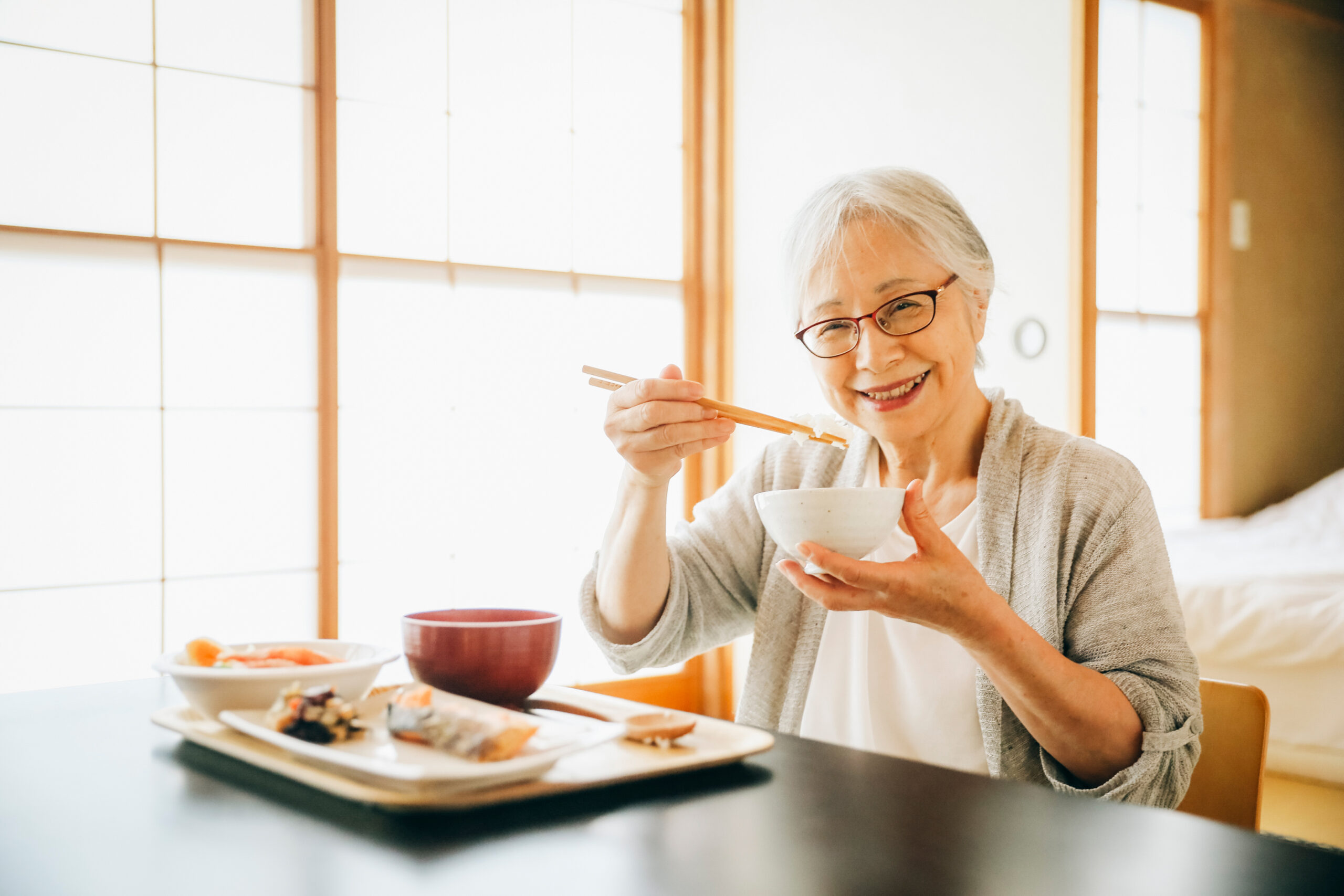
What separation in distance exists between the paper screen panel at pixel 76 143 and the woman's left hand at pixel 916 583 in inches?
109

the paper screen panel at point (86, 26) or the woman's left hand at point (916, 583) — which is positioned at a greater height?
the paper screen panel at point (86, 26)

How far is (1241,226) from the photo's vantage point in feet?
12.4

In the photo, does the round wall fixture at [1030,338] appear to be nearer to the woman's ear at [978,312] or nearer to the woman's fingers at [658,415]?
the woman's ear at [978,312]

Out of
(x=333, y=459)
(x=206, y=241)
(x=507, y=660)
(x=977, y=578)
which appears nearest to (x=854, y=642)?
(x=977, y=578)

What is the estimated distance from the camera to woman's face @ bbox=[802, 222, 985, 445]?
50.4 inches

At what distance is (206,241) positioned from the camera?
121 inches

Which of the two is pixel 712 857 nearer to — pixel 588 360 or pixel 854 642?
pixel 854 642

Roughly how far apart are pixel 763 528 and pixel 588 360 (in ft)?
8.18

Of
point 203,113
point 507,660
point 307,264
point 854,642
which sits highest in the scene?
point 203,113

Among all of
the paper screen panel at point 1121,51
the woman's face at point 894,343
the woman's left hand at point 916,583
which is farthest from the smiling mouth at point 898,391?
the paper screen panel at point 1121,51

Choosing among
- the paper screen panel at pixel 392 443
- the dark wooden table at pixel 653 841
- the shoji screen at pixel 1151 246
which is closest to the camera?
the dark wooden table at pixel 653 841

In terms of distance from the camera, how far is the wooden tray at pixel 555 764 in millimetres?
623

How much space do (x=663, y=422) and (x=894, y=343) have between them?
0.35m

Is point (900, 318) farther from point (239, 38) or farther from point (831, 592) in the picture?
point (239, 38)
